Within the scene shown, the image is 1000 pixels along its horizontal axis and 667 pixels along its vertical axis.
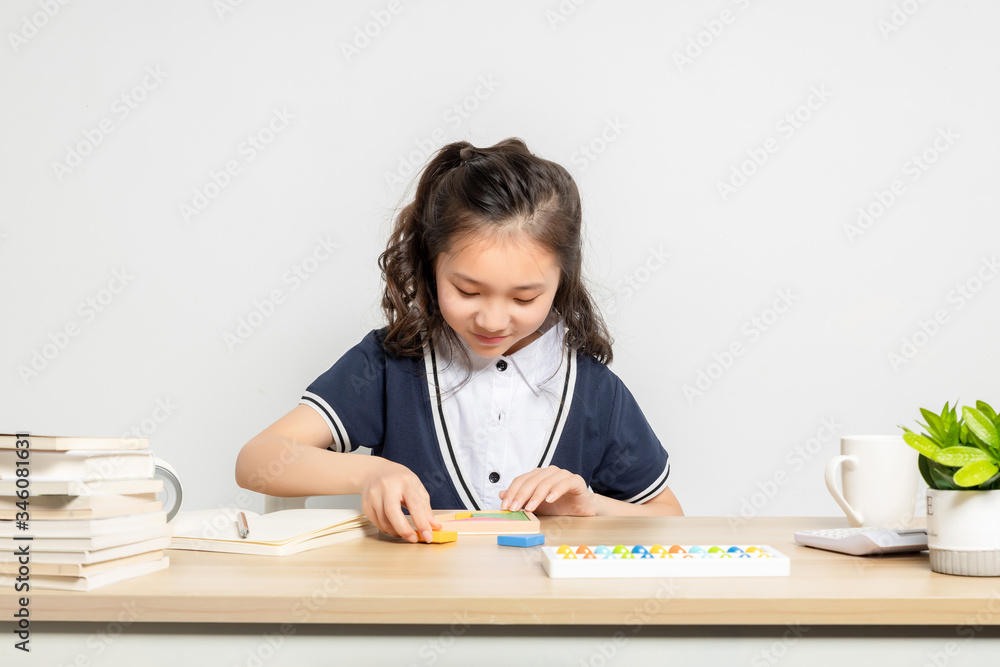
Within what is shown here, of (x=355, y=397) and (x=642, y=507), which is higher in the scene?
(x=355, y=397)

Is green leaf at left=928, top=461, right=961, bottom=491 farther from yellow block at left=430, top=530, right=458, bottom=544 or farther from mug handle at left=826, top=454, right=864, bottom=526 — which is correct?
yellow block at left=430, top=530, right=458, bottom=544

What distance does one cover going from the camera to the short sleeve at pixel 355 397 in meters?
1.24

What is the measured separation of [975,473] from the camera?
0.62 m

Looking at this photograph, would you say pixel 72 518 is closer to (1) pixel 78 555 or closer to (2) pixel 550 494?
(1) pixel 78 555

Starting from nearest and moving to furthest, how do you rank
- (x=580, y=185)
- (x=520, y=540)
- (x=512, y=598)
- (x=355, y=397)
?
(x=512, y=598), (x=520, y=540), (x=355, y=397), (x=580, y=185)

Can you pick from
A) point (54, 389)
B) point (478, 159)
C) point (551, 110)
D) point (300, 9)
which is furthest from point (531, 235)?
point (54, 389)

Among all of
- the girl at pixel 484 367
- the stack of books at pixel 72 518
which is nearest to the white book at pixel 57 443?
the stack of books at pixel 72 518

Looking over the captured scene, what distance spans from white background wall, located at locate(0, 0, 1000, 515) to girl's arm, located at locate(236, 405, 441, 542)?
18.3 inches

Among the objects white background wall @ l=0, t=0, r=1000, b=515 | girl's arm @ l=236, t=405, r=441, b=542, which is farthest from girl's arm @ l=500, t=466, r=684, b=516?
white background wall @ l=0, t=0, r=1000, b=515

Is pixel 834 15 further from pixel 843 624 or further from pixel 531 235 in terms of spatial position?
pixel 843 624

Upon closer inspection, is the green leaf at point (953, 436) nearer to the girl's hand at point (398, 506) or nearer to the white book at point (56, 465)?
the girl's hand at point (398, 506)

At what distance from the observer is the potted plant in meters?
0.62

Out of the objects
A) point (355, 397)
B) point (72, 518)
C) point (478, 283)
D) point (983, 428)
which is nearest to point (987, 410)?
point (983, 428)

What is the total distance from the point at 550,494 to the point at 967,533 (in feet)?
1.58
